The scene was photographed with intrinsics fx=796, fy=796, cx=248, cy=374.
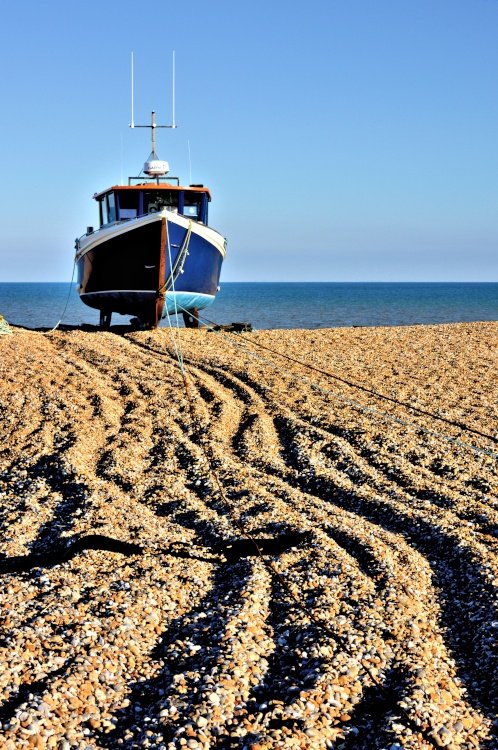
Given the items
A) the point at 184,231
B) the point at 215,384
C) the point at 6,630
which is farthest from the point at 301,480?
the point at 184,231

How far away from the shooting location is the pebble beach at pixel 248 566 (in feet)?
12.8

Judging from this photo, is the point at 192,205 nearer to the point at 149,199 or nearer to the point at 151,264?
the point at 149,199

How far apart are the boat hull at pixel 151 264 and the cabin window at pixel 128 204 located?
0.84m

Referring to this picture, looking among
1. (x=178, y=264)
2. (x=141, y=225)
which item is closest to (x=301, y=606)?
(x=141, y=225)

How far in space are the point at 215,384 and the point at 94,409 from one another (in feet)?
8.07

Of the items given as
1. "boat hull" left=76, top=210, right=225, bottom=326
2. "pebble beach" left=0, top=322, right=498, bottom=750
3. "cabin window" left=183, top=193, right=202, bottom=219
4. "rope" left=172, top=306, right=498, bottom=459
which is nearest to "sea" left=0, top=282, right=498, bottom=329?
"boat hull" left=76, top=210, right=225, bottom=326

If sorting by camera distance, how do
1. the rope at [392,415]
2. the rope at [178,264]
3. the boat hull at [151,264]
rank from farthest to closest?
the rope at [178,264] < the boat hull at [151,264] < the rope at [392,415]

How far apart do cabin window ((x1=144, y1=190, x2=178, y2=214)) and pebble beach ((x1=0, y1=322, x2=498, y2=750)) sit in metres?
9.76

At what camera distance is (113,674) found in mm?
4266

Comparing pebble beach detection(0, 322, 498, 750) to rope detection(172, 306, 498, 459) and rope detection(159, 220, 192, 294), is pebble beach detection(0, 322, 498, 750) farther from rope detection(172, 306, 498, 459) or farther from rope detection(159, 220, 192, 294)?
rope detection(159, 220, 192, 294)

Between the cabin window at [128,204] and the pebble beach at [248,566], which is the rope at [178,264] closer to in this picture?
the cabin window at [128,204]

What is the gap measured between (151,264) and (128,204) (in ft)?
7.74

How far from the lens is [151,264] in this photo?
19.9m

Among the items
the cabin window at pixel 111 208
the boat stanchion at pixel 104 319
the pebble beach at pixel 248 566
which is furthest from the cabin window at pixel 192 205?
the pebble beach at pixel 248 566
